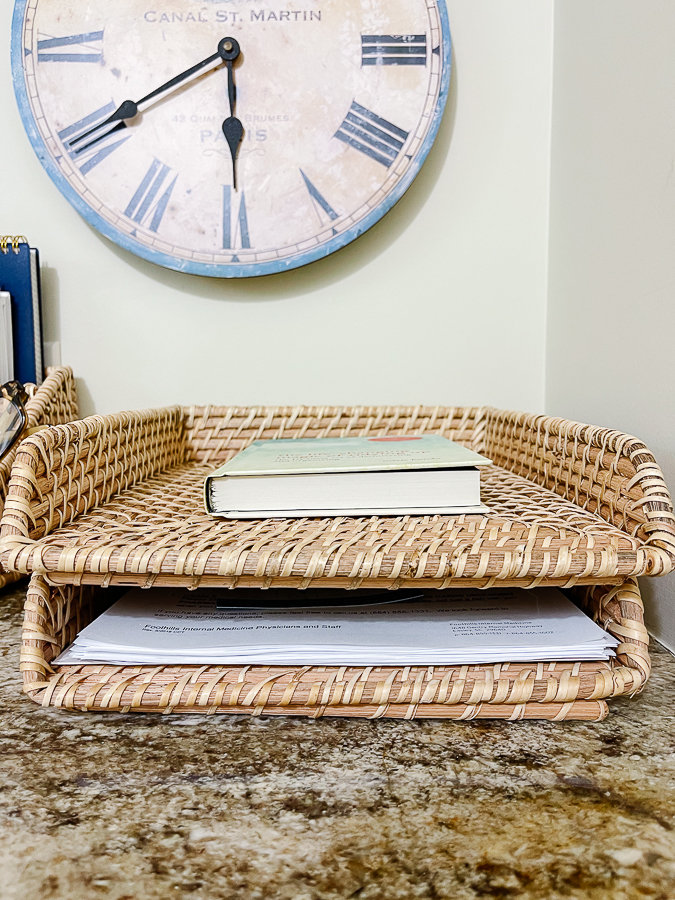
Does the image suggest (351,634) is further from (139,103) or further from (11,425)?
(139,103)

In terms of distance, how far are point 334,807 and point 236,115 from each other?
97 centimetres

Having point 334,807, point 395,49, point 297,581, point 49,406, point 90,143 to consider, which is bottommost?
point 334,807

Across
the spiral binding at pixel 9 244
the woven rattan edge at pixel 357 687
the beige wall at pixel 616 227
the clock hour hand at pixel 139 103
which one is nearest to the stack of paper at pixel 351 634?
the woven rattan edge at pixel 357 687

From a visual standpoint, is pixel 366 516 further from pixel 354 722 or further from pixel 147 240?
pixel 147 240

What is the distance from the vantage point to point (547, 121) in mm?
1081

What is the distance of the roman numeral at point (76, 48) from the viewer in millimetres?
1000

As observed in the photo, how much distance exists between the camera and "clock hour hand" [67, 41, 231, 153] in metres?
1.00

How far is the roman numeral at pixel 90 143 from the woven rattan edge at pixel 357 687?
2.42 ft

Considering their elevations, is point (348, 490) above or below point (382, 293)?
→ below

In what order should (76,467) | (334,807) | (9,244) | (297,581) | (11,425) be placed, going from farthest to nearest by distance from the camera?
(9,244), (11,425), (76,467), (297,581), (334,807)

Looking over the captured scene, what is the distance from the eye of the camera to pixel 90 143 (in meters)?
1.02

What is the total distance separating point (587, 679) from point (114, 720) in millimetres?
401

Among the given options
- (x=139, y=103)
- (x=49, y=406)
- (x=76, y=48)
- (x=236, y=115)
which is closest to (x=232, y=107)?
(x=236, y=115)

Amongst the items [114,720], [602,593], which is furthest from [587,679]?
[114,720]
